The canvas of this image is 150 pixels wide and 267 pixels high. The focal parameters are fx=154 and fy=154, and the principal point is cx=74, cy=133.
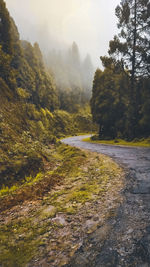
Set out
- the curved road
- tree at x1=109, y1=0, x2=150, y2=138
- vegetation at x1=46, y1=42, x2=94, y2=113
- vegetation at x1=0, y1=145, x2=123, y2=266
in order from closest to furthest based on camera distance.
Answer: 1. the curved road
2. vegetation at x1=0, y1=145, x2=123, y2=266
3. tree at x1=109, y1=0, x2=150, y2=138
4. vegetation at x1=46, y1=42, x2=94, y2=113

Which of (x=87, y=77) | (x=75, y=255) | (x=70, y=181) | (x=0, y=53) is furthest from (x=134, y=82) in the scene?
(x=87, y=77)

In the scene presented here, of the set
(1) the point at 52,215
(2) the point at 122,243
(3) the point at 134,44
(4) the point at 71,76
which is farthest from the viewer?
(4) the point at 71,76

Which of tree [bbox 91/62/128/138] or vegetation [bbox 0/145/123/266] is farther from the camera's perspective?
tree [bbox 91/62/128/138]

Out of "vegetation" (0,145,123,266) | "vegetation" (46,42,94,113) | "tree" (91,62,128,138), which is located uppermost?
"vegetation" (46,42,94,113)

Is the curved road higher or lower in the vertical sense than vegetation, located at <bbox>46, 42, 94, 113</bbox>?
lower

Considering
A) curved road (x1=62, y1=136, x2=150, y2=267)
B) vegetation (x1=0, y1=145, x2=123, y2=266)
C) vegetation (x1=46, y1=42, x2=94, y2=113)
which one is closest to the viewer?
curved road (x1=62, y1=136, x2=150, y2=267)

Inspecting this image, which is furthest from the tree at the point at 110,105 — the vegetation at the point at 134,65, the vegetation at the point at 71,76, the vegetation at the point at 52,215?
the vegetation at the point at 71,76

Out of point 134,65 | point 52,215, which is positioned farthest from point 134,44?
point 52,215

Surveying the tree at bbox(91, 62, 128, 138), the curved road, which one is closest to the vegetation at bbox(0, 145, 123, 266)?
the curved road

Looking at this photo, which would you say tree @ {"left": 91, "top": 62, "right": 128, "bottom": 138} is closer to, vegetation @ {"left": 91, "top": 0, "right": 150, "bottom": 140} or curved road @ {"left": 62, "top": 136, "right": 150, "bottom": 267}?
vegetation @ {"left": 91, "top": 0, "right": 150, "bottom": 140}

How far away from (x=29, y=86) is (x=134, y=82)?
5067cm

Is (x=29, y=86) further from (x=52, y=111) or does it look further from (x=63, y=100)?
(x=63, y=100)

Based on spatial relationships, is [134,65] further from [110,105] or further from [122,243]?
[122,243]

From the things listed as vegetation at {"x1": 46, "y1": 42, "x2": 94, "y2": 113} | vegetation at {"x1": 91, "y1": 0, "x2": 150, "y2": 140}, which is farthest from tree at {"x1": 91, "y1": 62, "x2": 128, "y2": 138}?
vegetation at {"x1": 46, "y1": 42, "x2": 94, "y2": 113}
